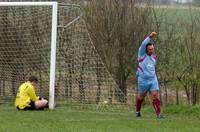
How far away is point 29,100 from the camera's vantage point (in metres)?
17.3

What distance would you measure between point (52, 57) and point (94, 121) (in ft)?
11.9

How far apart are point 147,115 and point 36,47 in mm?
4742

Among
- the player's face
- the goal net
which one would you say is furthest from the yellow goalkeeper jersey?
the player's face

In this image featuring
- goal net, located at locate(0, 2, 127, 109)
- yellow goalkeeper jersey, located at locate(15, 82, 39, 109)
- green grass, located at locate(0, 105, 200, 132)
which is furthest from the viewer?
goal net, located at locate(0, 2, 127, 109)

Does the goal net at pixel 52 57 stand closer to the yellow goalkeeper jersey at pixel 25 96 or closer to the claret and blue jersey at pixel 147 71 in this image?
the yellow goalkeeper jersey at pixel 25 96

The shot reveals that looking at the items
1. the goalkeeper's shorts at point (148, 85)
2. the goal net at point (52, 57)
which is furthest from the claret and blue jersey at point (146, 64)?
the goal net at point (52, 57)

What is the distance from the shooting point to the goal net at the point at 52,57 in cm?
1841

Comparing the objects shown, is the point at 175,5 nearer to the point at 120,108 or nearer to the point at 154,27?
the point at 154,27

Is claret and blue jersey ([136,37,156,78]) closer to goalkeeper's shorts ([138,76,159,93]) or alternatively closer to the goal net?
goalkeeper's shorts ([138,76,159,93])

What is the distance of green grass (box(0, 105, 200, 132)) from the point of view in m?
13.2

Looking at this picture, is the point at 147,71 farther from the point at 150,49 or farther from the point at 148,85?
the point at 150,49

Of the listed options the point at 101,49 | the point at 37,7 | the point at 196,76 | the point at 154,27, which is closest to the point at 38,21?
the point at 37,7

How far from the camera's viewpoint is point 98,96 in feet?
60.6

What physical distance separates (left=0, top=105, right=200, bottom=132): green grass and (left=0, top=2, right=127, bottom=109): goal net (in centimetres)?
115
